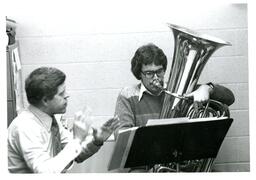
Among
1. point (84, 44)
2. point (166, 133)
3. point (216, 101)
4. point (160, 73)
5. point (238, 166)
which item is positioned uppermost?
point (84, 44)

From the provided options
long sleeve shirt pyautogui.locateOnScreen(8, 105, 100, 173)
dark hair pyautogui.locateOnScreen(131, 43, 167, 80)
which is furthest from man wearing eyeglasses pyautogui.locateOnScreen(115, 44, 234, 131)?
long sleeve shirt pyautogui.locateOnScreen(8, 105, 100, 173)

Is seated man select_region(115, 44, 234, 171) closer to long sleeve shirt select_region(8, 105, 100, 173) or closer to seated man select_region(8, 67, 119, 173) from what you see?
seated man select_region(8, 67, 119, 173)

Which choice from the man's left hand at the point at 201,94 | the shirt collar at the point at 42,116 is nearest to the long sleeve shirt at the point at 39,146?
the shirt collar at the point at 42,116

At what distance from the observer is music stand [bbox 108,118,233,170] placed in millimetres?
1948

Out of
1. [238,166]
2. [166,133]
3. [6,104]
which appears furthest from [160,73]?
[6,104]

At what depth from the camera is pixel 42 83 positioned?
6.59ft

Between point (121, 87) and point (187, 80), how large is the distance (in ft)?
1.00

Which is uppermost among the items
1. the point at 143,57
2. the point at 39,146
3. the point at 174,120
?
the point at 143,57

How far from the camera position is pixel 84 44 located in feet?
6.64

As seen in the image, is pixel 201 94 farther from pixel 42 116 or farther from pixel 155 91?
pixel 42 116

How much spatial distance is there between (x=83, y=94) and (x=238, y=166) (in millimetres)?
796

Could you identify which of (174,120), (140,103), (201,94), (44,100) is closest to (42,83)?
(44,100)

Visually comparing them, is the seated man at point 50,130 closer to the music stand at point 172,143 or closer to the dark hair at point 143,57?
the music stand at point 172,143
